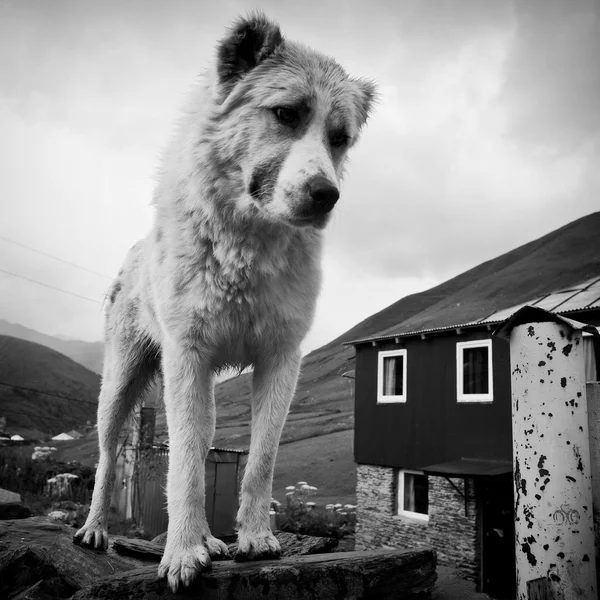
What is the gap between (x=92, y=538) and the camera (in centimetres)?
463

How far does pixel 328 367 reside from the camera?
134m

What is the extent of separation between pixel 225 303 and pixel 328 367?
13141cm

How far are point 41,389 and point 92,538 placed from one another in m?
145

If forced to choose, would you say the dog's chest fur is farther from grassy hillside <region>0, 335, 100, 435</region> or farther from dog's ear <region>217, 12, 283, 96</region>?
grassy hillside <region>0, 335, 100, 435</region>

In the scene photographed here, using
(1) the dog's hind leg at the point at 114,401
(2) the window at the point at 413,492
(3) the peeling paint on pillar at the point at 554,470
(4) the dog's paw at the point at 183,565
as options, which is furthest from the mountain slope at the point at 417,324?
(4) the dog's paw at the point at 183,565

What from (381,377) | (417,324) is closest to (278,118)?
(381,377)

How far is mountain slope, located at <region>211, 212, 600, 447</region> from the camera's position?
258ft

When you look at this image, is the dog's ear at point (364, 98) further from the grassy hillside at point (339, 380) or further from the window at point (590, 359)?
the window at point (590, 359)

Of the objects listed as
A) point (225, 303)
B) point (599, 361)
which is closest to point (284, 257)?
point (225, 303)

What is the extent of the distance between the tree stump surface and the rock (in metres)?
2.12

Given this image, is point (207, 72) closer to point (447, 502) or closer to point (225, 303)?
point (225, 303)

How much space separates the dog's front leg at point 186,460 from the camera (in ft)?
10.4

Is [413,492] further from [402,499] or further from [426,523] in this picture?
[426,523]

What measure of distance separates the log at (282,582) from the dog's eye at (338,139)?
8.68 feet
